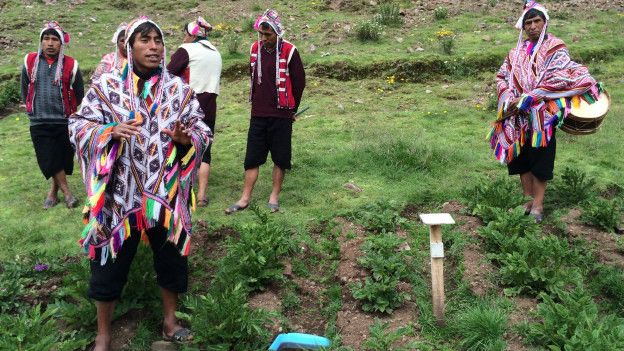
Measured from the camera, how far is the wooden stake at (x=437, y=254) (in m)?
3.55

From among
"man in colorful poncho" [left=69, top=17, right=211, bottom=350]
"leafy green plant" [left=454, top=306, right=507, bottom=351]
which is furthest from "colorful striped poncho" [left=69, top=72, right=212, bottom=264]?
"leafy green plant" [left=454, top=306, right=507, bottom=351]

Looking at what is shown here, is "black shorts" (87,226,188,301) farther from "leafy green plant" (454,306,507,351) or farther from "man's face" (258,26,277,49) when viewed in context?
"man's face" (258,26,277,49)

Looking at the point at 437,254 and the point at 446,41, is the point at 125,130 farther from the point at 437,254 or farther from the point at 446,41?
the point at 446,41

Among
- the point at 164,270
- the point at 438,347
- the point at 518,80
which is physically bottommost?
the point at 438,347

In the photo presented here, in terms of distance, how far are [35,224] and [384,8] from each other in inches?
354

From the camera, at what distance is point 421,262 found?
15.0 ft

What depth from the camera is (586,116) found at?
4.90 meters

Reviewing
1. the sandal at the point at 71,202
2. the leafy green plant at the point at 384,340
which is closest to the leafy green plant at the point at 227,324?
the leafy green plant at the point at 384,340

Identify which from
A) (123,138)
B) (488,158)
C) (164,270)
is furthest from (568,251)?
(123,138)

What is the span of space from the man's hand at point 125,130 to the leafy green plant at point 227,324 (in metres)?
1.15

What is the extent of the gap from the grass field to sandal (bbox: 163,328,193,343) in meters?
0.14

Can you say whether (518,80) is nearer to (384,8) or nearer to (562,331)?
(562,331)

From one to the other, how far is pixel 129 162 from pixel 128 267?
69 centimetres

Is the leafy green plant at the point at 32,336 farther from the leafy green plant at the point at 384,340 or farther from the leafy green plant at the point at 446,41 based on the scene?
the leafy green plant at the point at 446,41
